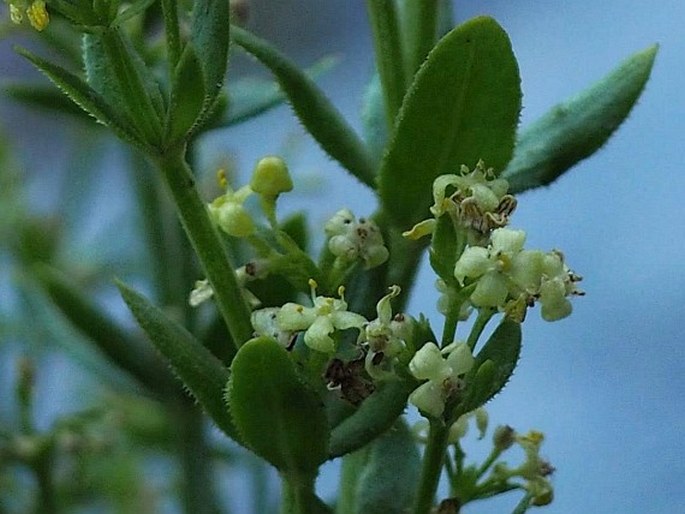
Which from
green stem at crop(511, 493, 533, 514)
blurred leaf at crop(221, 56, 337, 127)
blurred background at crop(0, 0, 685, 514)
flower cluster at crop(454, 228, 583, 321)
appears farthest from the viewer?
blurred background at crop(0, 0, 685, 514)

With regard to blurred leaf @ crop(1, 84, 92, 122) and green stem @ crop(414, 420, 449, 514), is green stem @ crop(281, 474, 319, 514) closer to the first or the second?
green stem @ crop(414, 420, 449, 514)

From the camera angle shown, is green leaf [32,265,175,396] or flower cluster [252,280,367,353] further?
green leaf [32,265,175,396]

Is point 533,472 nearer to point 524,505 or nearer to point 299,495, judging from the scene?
point 524,505

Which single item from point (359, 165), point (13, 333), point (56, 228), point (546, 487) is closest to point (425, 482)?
point (546, 487)

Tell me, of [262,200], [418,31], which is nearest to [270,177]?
[262,200]

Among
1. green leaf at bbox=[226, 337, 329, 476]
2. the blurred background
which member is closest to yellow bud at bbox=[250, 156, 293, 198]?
green leaf at bbox=[226, 337, 329, 476]

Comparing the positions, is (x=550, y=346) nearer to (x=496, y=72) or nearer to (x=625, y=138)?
(x=625, y=138)
